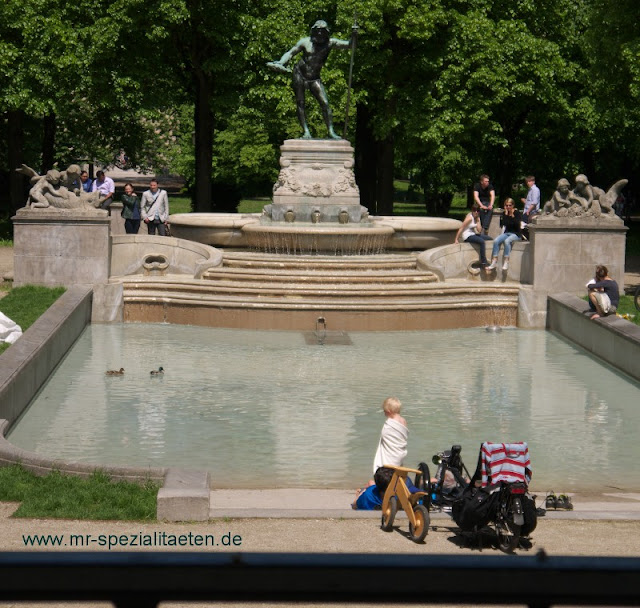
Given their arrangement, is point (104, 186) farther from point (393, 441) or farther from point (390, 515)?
point (390, 515)

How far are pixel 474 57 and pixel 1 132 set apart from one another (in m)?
21.5

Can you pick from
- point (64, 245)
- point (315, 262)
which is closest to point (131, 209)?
point (64, 245)

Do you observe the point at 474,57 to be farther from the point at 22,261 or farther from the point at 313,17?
the point at 22,261

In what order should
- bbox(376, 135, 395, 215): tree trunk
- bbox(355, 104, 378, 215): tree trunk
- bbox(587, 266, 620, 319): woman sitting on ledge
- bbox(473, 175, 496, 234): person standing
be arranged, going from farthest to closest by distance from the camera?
bbox(355, 104, 378, 215): tree trunk, bbox(376, 135, 395, 215): tree trunk, bbox(473, 175, 496, 234): person standing, bbox(587, 266, 620, 319): woman sitting on ledge

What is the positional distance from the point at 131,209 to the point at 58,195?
4.74 metres

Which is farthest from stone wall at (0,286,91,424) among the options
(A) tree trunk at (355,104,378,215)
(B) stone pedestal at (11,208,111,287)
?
(A) tree trunk at (355,104,378,215)

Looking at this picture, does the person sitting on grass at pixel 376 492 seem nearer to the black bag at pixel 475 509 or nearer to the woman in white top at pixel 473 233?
the black bag at pixel 475 509

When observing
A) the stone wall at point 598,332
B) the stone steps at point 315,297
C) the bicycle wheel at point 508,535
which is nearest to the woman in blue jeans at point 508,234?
the stone steps at point 315,297

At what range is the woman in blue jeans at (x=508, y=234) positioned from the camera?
23.0 meters

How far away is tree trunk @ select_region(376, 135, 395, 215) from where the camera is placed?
1522 inches

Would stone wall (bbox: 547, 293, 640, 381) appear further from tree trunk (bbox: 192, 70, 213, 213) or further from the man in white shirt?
tree trunk (bbox: 192, 70, 213, 213)

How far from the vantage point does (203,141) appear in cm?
3794

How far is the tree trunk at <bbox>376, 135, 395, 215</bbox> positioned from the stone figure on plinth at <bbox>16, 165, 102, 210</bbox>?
16.6m

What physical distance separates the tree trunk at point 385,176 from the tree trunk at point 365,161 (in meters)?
0.52
